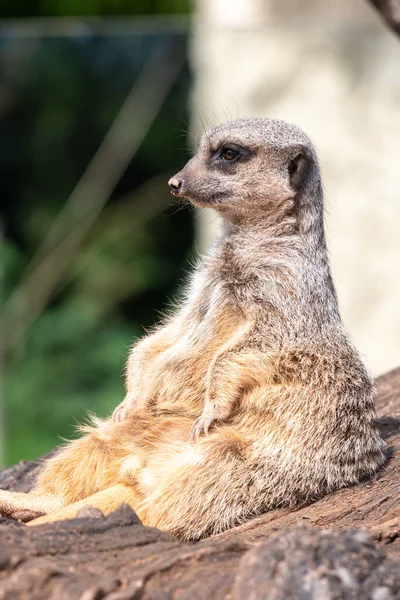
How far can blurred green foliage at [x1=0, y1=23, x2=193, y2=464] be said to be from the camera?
25.1 feet

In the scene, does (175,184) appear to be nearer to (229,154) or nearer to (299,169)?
(229,154)

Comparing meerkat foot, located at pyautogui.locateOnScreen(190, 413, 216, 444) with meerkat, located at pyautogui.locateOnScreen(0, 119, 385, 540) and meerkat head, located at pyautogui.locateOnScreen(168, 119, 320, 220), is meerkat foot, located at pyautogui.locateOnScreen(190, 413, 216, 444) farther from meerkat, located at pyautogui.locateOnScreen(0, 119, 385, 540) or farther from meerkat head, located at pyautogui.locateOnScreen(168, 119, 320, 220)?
meerkat head, located at pyautogui.locateOnScreen(168, 119, 320, 220)

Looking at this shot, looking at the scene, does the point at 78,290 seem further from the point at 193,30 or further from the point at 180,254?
the point at 193,30

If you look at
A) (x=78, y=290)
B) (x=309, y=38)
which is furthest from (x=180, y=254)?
(x=309, y=38)

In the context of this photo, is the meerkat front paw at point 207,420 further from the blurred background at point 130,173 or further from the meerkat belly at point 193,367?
the blurred background at point 130,173

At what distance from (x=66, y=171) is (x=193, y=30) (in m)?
1.59

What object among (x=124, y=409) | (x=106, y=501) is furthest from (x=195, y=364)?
(x=106, y=501)

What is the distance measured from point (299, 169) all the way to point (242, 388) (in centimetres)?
96

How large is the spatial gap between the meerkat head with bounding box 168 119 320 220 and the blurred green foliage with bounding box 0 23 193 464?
13.0 feet

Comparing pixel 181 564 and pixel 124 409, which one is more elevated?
pixel 124 409

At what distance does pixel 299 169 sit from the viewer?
3.70 metres

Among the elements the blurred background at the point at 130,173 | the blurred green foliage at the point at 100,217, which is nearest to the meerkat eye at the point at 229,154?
the blurred background at the point at 130,173

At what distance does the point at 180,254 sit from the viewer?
7.82m

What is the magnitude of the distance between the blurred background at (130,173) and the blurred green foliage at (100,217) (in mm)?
11
